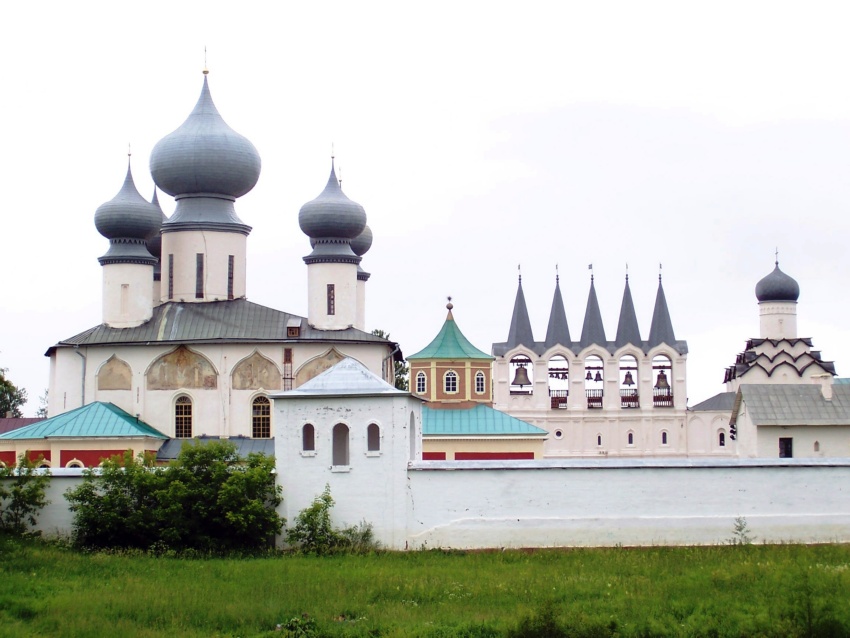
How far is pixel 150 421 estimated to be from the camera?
1353 inches

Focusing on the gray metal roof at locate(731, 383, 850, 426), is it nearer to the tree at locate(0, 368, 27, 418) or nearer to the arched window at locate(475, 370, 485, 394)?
the arched window at locate(475, 370, 485, 394)

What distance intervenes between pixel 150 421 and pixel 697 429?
30.4m

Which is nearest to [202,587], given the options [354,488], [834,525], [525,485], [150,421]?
[354,488]

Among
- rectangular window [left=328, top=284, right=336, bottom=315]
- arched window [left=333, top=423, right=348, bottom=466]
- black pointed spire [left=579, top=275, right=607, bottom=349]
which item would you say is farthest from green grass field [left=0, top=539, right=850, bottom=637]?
black pointed spire [left=579, top=275, right=607, bottom=349]

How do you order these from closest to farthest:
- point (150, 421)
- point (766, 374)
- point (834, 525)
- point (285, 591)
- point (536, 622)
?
point (536, 622), point (285, 591), point (834, 525), point (150, 421), point (766, 374)

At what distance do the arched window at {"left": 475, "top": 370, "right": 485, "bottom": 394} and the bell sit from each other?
21.6 m

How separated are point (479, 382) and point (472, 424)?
1.84 metres

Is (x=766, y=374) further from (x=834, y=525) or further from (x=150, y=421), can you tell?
(x=834, y=525)

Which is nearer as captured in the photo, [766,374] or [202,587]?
[202,587]

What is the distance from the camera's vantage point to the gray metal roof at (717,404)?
193 feet

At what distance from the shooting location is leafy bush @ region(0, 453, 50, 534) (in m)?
21.3

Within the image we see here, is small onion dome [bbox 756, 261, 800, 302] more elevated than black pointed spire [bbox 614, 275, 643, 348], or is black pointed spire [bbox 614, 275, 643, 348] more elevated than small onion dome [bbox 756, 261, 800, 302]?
small onion dome [bbox 756, 261, 800, 302]

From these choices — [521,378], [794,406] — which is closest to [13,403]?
[521,378]

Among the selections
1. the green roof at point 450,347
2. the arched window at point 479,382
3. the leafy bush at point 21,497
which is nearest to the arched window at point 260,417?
the green roof at point 450,347
